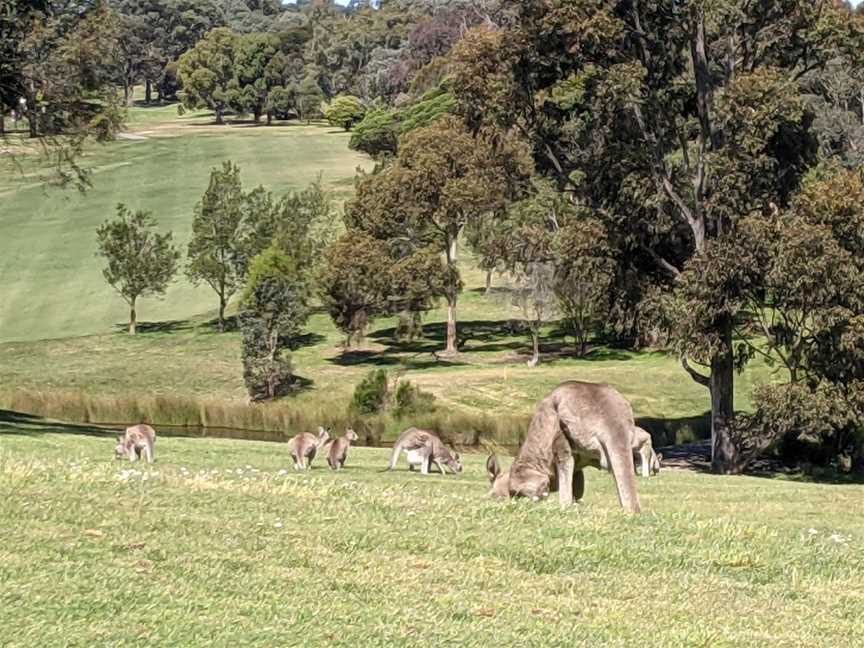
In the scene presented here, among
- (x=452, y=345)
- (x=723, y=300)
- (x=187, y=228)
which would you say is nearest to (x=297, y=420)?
(x=452, y=345)

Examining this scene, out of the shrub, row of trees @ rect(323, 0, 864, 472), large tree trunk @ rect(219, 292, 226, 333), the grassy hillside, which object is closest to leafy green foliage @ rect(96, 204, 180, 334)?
the grassy hillside

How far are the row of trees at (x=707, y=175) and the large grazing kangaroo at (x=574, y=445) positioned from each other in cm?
1946

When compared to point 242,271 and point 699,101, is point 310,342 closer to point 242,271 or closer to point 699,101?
point 242,271

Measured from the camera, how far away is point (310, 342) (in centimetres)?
6378

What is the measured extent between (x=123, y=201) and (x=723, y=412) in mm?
73770

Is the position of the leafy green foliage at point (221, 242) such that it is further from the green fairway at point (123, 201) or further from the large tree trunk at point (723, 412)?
the large tree trunk at point (723, 412)

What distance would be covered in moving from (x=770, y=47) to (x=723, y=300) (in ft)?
26.7

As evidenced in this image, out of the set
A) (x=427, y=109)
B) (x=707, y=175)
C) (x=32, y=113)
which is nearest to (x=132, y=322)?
(x=32, y=113)

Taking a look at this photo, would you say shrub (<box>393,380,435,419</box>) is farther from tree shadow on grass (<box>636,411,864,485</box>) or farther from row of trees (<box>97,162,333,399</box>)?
row of trees (<box>97,162,333,399</box>)

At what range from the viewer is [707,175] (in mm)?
35250

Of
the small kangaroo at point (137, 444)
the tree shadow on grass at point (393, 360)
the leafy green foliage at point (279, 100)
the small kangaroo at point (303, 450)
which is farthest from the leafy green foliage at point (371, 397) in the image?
the leafy green foliage at point (279, 100)

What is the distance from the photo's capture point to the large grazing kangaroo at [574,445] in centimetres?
1268

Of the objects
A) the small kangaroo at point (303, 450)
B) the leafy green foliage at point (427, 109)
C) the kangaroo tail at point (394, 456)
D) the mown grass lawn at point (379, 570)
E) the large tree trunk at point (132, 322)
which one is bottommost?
the large tree trunk at point (132, 322)

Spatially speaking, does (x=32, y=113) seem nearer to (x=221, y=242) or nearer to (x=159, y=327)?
(x=221, y=242)
